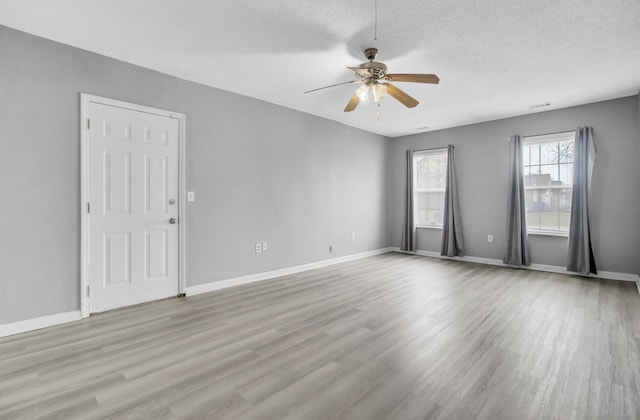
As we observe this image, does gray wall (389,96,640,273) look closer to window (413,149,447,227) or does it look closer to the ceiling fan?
window (413,149,447,227)

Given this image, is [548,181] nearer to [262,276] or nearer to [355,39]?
[355,39]

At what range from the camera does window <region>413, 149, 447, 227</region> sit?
6621 mm

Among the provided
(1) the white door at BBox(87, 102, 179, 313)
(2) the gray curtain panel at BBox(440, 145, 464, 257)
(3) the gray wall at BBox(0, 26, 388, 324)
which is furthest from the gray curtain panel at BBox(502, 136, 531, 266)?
(1) the white door at BBox(87, 102, 179, 313)

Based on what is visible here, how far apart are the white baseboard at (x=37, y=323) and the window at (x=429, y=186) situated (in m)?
6.14

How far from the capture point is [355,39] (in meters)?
2.90

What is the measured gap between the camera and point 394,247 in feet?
24.0

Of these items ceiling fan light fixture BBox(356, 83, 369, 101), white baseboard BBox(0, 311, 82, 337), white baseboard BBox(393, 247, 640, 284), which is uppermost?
ceiling fan light fixture BBox(356, 83, 369, 101)

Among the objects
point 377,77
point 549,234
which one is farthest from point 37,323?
point 549,234

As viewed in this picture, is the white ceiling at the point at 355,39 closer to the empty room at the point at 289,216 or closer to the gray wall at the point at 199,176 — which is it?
the empty room at the point at 289,216

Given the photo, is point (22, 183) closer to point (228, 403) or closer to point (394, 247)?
point (228, 403)

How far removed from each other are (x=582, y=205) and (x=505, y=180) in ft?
3.95

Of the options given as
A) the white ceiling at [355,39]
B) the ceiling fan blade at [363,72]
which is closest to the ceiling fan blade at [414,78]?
the ceiling fan blade at [363,72]

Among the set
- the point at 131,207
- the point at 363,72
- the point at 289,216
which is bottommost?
the point at 289,216

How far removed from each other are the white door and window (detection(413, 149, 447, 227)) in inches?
201
